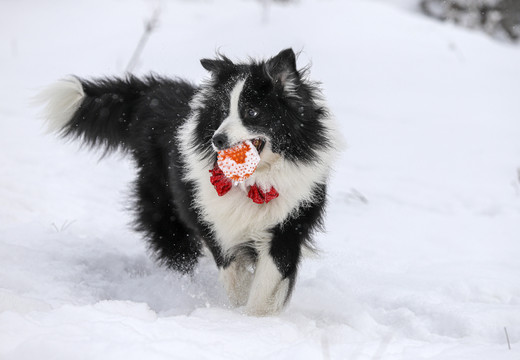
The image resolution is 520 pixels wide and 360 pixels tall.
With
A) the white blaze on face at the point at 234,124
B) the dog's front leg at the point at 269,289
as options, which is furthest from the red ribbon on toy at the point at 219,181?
the dog's front leg at the point at 269,289

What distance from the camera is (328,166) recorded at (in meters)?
3.83

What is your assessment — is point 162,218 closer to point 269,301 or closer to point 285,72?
point 269,301

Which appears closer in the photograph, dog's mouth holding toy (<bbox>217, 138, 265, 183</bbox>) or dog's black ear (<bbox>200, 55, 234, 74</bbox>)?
dog's mouth holding toy (<bbox>217, 138, 265, 183</bbox>)

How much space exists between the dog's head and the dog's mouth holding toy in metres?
0.05

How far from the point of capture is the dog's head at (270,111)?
3.56 m

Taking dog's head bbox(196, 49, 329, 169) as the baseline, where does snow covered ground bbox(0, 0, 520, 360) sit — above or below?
below

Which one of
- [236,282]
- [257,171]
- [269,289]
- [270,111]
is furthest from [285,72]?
[236,282]

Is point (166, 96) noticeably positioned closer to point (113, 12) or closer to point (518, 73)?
point (518, 73)

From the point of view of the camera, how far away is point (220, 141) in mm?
3352

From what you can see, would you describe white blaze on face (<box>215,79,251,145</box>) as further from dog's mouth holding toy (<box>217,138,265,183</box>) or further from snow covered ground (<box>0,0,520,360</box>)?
snow covered ground (<box>0,0,520,360</box>)

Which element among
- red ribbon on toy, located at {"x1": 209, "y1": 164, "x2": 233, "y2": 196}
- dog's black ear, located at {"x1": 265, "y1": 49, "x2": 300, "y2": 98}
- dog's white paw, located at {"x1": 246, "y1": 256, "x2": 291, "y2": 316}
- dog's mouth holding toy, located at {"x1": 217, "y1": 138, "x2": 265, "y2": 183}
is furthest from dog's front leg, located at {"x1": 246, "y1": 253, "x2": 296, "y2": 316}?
dog's black ear, located at {"x1": 265, "y1": 49, "x2": 300, "y2": 98}

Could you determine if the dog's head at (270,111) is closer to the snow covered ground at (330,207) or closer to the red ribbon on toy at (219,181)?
the red ribbon on toy at (219,181)

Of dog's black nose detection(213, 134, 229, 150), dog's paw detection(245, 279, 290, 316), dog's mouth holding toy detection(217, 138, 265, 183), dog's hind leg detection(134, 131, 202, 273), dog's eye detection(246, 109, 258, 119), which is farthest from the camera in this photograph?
dog's hind leg detection(134, 131, 202, 273)

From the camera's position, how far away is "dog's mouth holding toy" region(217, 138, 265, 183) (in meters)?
3.46
